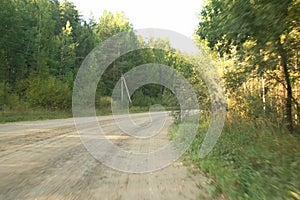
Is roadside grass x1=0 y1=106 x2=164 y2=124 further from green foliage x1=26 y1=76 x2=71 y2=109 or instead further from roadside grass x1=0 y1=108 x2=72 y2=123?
green foliage x1=26 y1=76 x2=71 y2=109

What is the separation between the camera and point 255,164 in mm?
7062

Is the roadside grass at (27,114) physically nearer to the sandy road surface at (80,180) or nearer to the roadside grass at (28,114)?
the roadside grass at (28,114)

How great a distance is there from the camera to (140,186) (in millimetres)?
6156

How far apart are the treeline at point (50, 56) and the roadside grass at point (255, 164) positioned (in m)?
10.2

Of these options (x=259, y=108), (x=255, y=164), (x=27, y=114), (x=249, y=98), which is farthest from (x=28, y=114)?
(x=255, y=164)

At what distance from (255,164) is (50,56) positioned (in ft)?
148

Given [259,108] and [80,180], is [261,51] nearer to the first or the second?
[80,180]

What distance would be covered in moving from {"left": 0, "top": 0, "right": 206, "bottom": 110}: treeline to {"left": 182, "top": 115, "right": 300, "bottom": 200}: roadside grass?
400 inches

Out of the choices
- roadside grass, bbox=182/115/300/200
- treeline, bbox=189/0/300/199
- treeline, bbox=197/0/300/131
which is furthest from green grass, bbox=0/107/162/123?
roadside grass, bbox=182/115/300/200

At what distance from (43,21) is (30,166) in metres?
43.0

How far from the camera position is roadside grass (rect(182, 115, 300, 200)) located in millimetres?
5215

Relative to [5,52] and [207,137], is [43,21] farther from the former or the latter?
[207,137]

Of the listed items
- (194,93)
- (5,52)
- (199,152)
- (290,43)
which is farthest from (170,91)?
(5,52)

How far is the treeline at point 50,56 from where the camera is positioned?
3359 cm
